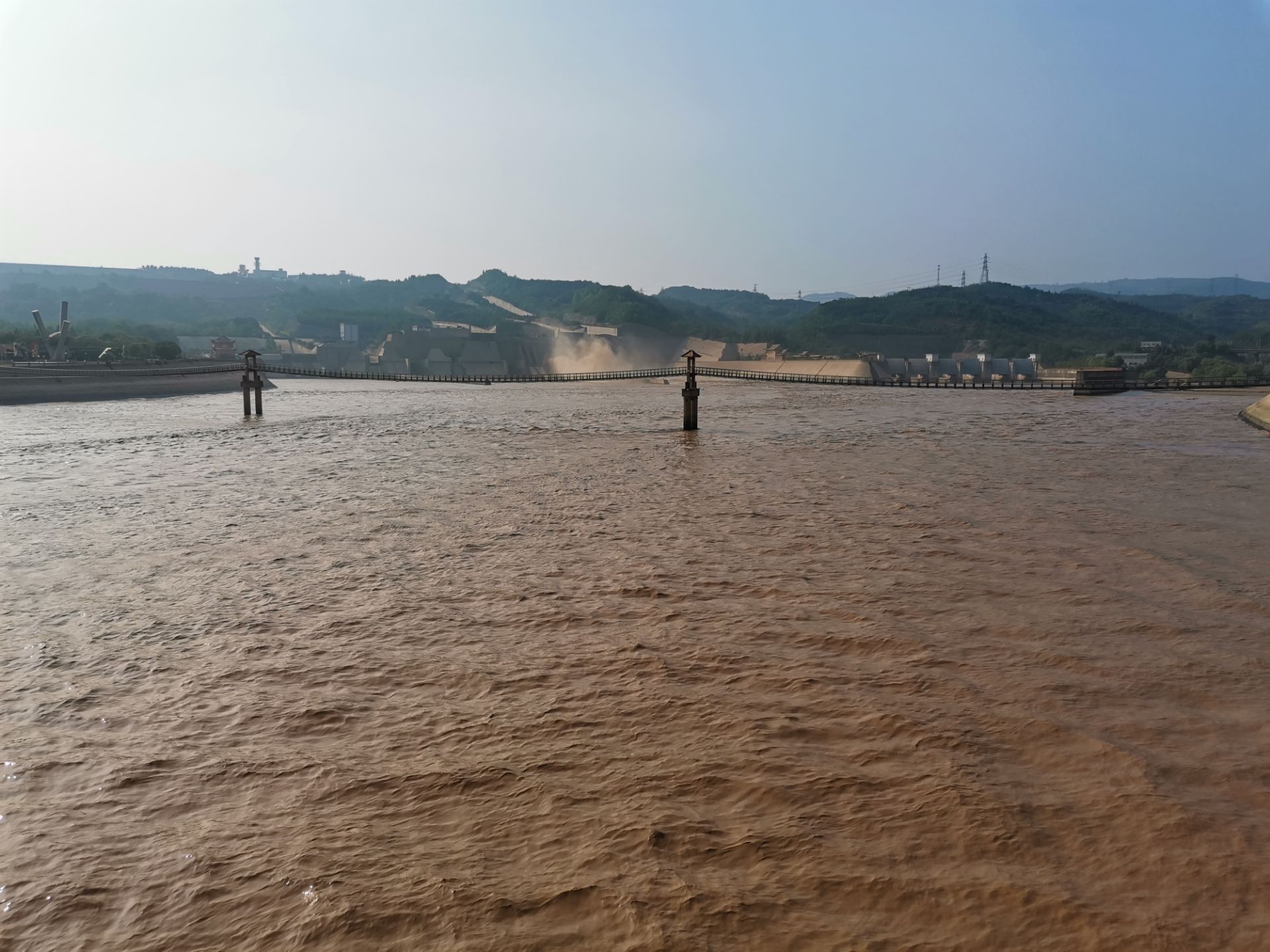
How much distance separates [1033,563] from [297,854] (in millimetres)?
8856

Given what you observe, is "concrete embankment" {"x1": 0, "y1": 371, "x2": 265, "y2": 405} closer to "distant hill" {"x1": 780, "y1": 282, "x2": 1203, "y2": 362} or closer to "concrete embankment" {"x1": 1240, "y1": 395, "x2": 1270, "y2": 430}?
"concrete embankment" {"x1": 1240, "y1": 395, "x2": 1270, "y2": 430}

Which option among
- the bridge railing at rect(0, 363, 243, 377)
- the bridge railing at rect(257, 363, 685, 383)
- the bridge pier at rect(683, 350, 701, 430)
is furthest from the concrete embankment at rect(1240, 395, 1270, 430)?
the bridge railing at rect(0, 363, 243, 377)

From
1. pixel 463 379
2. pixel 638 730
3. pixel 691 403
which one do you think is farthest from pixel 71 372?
pixel 638 730

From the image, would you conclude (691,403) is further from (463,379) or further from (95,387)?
(95,387)

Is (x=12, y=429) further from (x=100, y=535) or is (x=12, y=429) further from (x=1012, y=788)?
(x=1012, y=788)

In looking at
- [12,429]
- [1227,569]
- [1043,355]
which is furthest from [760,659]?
[1043,355]

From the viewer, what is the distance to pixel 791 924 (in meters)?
3.84

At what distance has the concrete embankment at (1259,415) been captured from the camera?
34281mm

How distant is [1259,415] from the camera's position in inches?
1421

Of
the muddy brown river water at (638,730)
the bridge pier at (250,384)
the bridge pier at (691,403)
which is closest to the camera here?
the muddy brown river water at (638,730)

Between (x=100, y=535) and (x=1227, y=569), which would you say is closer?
(x=1227, y=569)

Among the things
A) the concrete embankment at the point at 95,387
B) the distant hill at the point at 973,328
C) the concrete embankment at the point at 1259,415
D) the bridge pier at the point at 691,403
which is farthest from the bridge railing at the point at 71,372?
the distant hill at the point at 973,328

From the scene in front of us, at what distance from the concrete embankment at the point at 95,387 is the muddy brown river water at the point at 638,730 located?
4755cm

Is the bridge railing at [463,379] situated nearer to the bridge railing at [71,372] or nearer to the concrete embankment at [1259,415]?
the bridge railing at [71,372]
